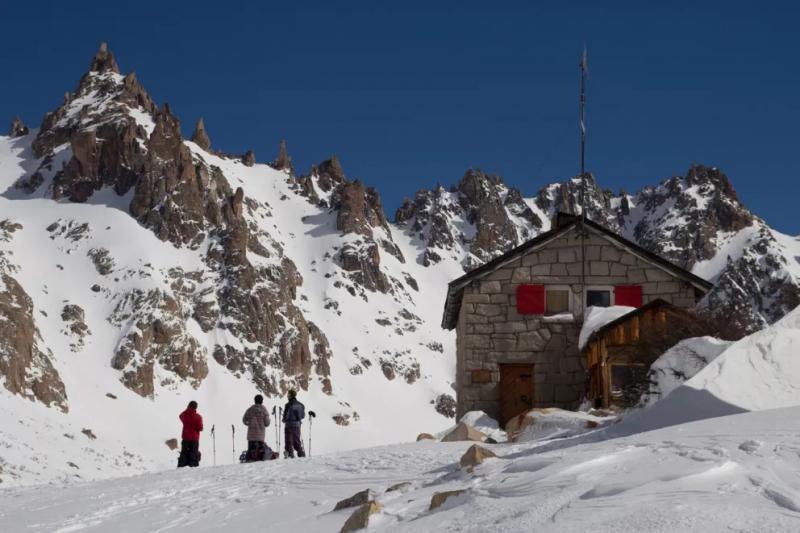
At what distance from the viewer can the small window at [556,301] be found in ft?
69.9

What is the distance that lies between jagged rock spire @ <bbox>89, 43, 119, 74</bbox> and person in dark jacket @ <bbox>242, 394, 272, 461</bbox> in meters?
168

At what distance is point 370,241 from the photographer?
172m

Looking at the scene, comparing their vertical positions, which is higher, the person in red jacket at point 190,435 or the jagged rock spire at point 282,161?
the jagged rock spire at point 282,161

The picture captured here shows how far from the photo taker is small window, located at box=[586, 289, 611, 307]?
845 inches

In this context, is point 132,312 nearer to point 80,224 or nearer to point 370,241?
point 80,224

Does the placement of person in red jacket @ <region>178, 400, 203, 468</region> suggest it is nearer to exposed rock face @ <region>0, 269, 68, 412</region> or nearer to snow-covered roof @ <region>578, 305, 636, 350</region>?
snow-covered roof @ <region>578, 305, 636, 350</region>

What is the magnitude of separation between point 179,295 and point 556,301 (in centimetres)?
11036

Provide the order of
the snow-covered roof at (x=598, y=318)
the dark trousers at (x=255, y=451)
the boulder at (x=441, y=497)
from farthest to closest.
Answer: the snow-covered roof at (x=598, y=318)
the dark trousers at (x=255, y=451)
the boulder at (x=441, y=497)

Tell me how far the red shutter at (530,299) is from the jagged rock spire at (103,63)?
16676 cm

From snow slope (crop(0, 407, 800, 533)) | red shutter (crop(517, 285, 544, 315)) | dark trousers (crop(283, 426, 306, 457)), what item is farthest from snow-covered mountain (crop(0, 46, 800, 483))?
snow slope (crop(0, 407, 800, 533))

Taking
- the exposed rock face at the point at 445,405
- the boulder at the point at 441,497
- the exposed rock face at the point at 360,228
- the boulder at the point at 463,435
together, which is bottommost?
the exposed rock face at the point at 445,405

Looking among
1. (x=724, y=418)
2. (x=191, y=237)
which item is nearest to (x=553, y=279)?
(x=724, y=418)

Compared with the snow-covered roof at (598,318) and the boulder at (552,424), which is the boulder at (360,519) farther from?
the snow-covered roof at (598,318)

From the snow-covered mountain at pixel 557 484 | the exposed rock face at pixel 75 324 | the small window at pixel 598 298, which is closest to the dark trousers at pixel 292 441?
the snow-covered mountain at pixel 557 484
